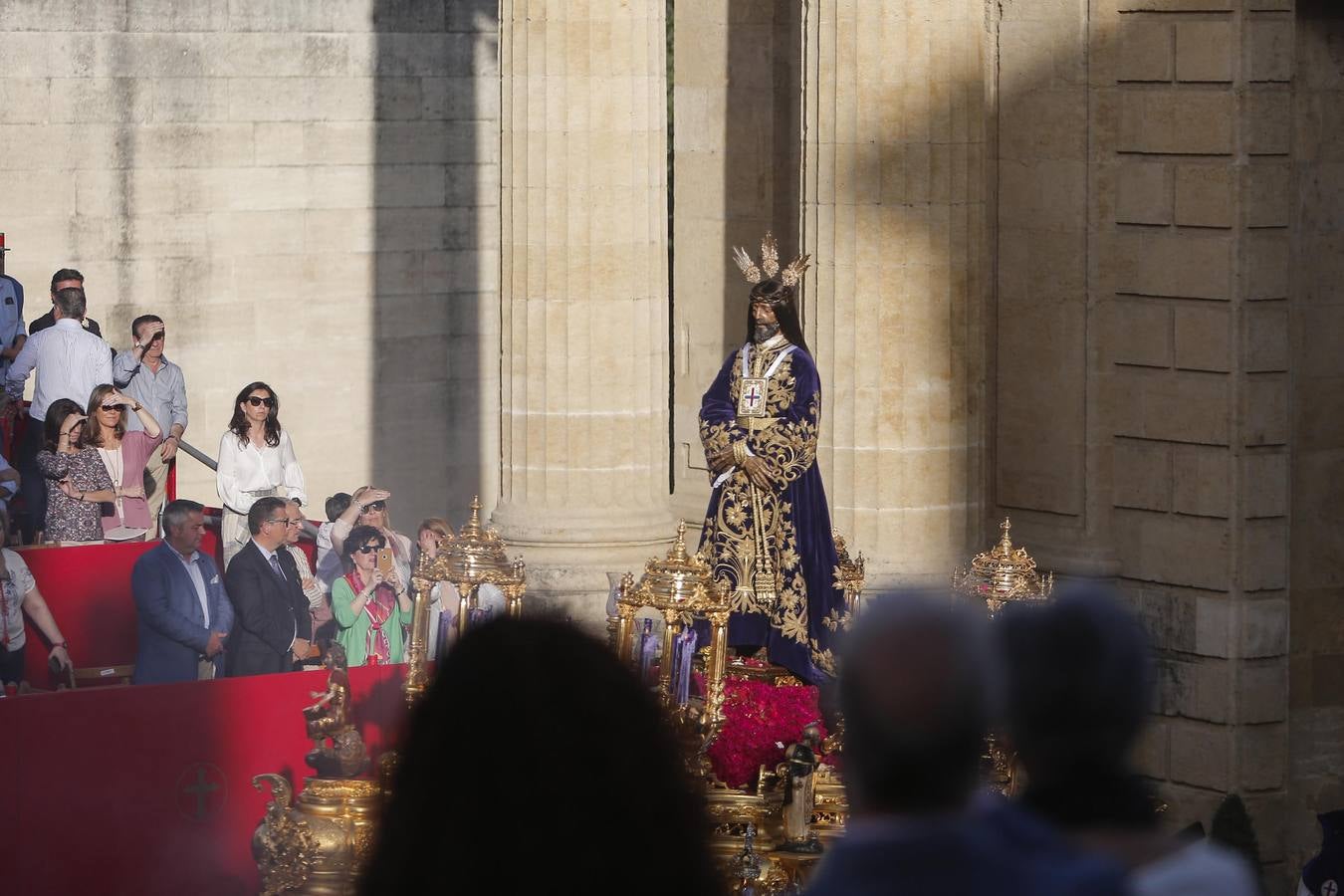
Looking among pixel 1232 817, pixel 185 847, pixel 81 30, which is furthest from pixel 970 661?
pixel 81 30

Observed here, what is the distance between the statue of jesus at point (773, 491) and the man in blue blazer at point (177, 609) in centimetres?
253

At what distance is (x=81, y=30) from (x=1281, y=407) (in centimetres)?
1066

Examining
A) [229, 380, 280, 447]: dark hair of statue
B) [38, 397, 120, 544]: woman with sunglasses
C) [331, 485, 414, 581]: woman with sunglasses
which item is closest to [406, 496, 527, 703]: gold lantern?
[331, 485, 414, 581]: woman with sunglasses

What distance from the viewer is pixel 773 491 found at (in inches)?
506

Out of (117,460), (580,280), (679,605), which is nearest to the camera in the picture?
(679,605)

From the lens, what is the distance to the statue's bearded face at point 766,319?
1278cm

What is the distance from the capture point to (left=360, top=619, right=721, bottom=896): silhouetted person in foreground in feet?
9.80

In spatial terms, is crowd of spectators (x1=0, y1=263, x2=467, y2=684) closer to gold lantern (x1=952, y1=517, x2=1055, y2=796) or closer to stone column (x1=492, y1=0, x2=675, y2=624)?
stone column (x1=492, y1=0, x2=675, y2=624)

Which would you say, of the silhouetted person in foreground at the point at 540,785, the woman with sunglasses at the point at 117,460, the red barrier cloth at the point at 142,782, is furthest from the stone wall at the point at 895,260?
the silhouetted person in foreground at the point at 540,785

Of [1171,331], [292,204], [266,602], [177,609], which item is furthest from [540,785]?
[292,204]

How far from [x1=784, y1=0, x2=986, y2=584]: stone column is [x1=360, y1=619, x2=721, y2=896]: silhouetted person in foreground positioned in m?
10.6

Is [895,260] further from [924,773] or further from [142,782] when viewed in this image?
[924,773]

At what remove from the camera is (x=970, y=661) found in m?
3.49

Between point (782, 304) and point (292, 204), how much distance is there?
971cm
